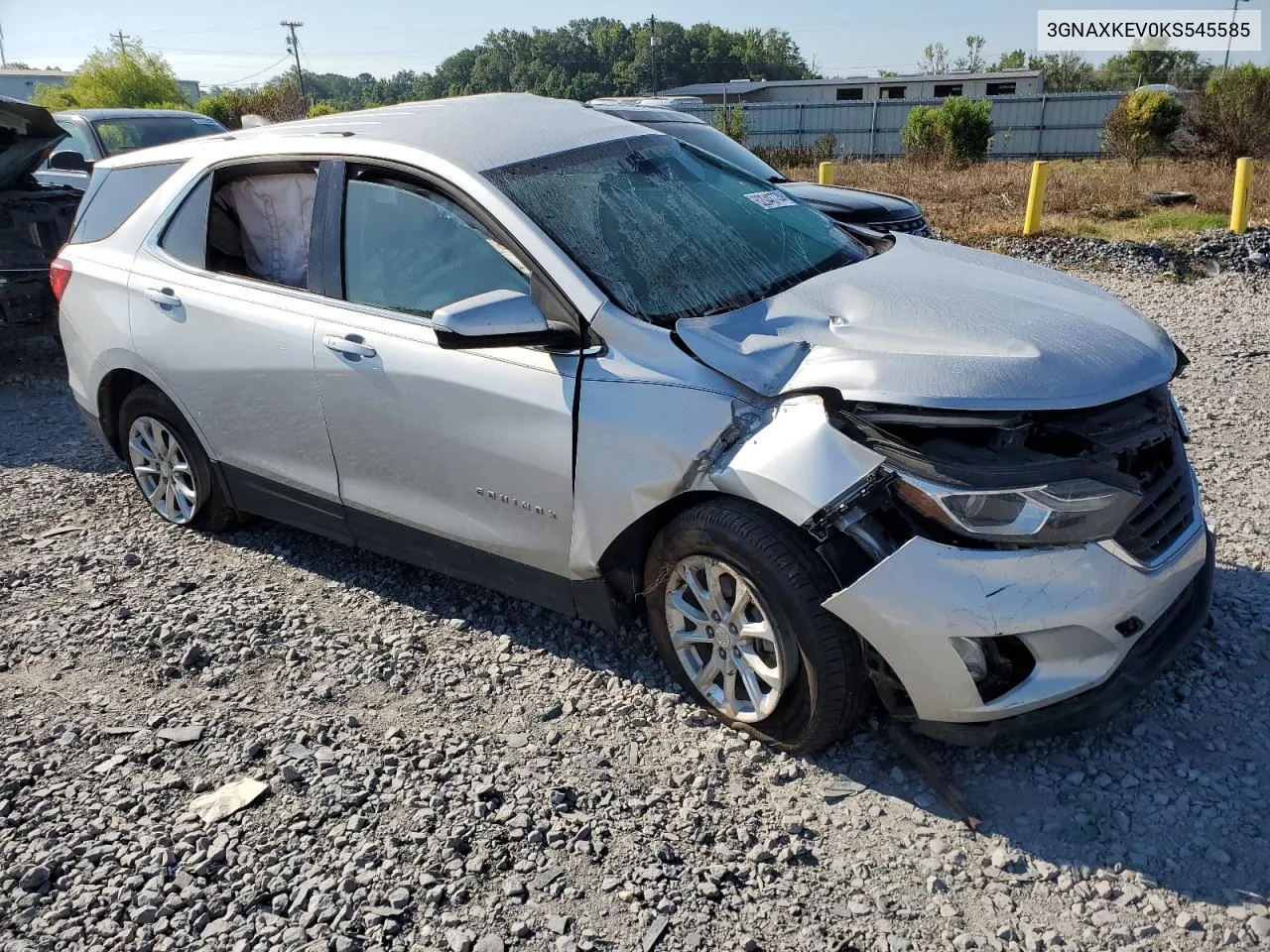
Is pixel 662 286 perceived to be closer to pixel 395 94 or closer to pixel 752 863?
pixel 752 863

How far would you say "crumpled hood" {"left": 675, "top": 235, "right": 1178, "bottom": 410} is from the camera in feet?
8.67

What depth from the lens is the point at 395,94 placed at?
11456cm

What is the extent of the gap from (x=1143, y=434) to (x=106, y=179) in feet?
14.9

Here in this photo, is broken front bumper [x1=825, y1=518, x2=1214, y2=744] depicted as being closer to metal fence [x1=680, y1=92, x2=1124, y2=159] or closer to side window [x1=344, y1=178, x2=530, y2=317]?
side window [x1=344, y1=178, x2=530, y2=317]

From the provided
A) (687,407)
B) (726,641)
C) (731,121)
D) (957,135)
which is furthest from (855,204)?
(731,121)

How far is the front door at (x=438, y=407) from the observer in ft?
10.4

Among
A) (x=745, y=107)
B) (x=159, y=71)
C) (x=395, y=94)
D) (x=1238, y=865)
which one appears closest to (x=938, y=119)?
(x=745, y=107)

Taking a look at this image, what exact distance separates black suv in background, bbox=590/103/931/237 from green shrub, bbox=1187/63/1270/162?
1535 centimetres

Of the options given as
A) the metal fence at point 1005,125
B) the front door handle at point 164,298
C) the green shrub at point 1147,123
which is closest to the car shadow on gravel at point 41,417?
the front door handle at point 164,298

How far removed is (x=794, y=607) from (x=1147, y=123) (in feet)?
77.1

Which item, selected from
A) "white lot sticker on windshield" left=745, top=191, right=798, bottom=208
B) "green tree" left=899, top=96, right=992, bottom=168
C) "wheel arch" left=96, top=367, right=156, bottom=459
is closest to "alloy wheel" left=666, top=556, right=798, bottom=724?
"white lot sticker on windshield" left=745, top=191, right=798, bottom=208

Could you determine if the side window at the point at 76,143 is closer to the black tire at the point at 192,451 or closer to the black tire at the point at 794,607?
the black tire at the point at 192,451

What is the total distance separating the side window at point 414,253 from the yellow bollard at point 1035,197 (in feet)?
33.2

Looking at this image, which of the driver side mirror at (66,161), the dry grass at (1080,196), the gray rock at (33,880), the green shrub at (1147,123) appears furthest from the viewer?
the green shrub at (1147,123)
